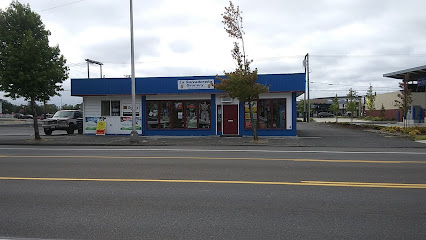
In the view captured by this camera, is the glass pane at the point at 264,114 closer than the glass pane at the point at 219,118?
Yes

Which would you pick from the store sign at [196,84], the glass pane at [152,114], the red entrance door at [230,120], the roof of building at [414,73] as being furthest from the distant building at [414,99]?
the glass pane at [152,114]

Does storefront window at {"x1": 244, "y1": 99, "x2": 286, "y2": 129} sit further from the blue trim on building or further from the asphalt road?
the asphalt road

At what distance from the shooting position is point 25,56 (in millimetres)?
17406

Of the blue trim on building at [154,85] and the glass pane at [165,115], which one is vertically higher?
the blue trim on building at [154,85]

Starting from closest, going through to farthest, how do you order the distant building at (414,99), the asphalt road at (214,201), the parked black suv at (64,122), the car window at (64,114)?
the asphalt road at (214,201) < the parked black suv at (64,122) < the car window at (64,114) < the distant building at (414,99)

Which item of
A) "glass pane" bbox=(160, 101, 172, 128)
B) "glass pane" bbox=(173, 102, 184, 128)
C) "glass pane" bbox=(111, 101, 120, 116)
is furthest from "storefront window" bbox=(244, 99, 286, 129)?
"glass pane" bbox=(111, 101, 120, 116)

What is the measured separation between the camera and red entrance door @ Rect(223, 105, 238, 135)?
20.7 m

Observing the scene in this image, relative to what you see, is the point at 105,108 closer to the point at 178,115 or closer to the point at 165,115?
the point at 165,115

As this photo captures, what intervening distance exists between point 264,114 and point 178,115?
18.9ft

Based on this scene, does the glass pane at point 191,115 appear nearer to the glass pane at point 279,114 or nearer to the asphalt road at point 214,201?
the glass pane at point 279,114

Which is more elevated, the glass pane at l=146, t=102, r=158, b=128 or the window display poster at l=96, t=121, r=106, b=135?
the glass pane at l=146, t=102, r=158, b=128

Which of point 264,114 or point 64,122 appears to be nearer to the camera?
point 264,114

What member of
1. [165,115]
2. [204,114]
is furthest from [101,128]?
[204,114]

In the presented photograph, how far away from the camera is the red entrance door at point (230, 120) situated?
20.7m
